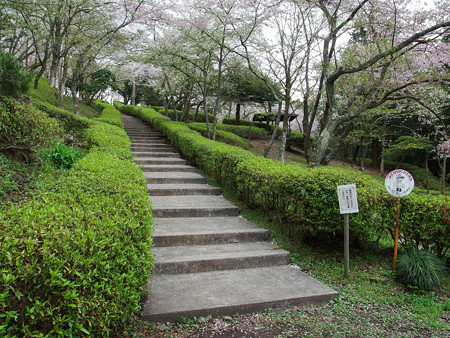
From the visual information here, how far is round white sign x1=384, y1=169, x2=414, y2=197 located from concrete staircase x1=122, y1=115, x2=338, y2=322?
1600 millimetres

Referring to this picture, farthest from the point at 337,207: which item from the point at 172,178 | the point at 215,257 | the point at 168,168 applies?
the point at 168,168

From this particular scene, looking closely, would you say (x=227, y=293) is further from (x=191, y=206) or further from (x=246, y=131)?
(x=246, y=131)

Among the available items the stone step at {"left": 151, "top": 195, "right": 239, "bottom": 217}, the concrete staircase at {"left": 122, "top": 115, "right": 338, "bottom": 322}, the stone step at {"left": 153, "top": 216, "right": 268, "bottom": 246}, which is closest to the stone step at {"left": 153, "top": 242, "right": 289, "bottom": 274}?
the concrete staircase at {"left": 122, "top": 115, "right": 338, "bottom": 322}

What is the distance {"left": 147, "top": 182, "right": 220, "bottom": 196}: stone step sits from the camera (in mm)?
6652

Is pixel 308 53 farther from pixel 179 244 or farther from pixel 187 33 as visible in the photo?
pixel 179 244

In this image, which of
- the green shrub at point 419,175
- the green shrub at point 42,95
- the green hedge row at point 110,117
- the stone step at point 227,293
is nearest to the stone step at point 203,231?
the stone step at point 227,293

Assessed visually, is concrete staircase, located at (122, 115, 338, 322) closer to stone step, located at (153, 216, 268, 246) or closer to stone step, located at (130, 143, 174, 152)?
stone step, located at (153, 216, 268, 246)

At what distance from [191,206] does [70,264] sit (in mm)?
4011

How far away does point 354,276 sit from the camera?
13.6 feet

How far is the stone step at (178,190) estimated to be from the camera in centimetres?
665

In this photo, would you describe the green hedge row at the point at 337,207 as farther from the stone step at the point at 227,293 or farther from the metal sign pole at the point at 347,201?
the stone step at the point at 227,293

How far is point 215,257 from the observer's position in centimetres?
411

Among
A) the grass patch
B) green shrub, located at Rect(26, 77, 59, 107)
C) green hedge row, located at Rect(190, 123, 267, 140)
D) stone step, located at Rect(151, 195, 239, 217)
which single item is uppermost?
green shrub, located at Rect(26, 77, 59, 107)

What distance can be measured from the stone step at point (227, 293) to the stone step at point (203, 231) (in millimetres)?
780
